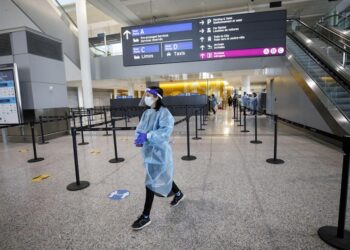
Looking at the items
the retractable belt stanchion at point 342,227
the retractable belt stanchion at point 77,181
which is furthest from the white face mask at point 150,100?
the retractable belt stanchion at point 342,227

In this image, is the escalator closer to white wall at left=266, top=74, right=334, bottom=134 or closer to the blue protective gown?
white wall at left=266, top=74, right=334, bottom=134

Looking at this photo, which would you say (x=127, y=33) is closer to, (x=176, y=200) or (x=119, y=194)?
(x=119, y=194)

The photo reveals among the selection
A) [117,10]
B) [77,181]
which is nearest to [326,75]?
[77,181]

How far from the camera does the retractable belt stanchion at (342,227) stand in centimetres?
170

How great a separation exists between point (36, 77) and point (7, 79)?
75cm

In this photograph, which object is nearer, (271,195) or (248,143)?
(271,195)

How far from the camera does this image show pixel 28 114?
6422mm

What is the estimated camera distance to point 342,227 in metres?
1.77

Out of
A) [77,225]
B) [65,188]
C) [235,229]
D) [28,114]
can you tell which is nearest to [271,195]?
[235,229]

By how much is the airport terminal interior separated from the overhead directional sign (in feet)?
0.10

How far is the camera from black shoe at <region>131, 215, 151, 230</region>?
200cm

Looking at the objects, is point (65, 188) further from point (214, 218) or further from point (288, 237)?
point (288, 237)

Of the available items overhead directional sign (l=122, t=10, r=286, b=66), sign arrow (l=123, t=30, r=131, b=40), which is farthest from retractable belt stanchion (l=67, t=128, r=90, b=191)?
sign arrow (l=123, t=30, r=131, b=40)

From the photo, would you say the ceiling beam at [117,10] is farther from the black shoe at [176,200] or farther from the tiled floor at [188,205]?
the black shoe at [176,200]
